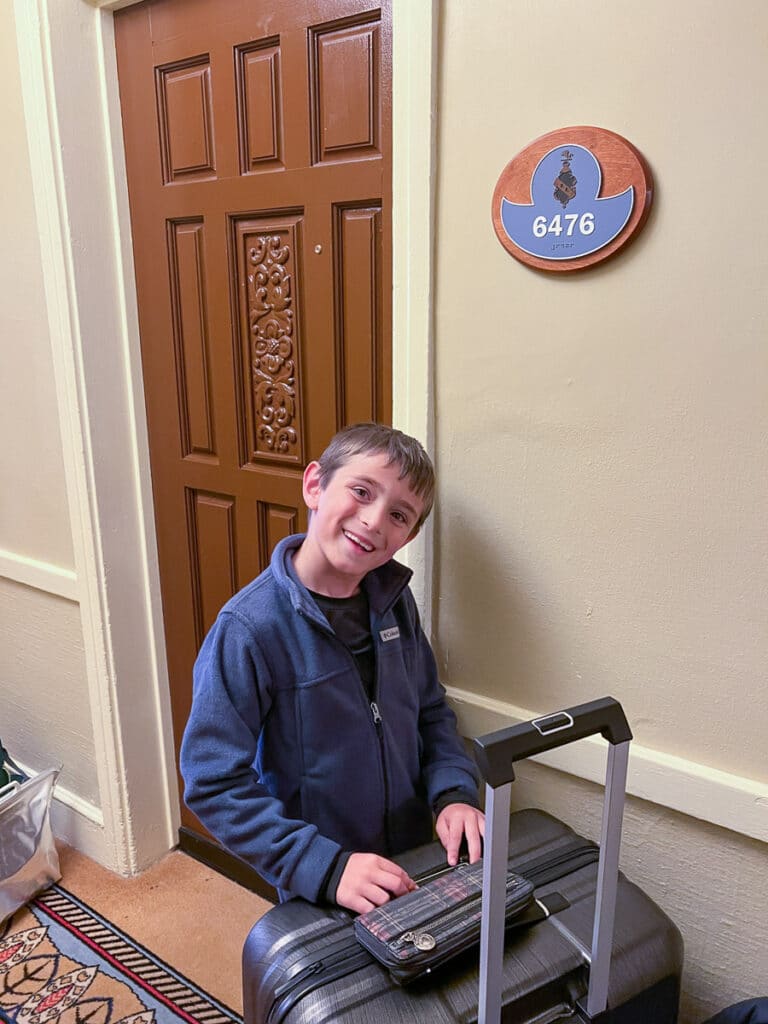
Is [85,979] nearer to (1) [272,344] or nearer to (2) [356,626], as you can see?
(2) [356,626]

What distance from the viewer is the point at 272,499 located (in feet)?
4.97

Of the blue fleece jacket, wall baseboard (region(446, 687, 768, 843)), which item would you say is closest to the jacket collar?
the blue fleece jacket

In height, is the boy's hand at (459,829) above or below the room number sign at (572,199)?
below

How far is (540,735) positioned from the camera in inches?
25.9

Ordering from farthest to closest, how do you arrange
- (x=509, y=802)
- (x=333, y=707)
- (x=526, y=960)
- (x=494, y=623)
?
(x=494, y=623) < (x=333, y=707) < (x=526, y=960) < (x=509, y=802)

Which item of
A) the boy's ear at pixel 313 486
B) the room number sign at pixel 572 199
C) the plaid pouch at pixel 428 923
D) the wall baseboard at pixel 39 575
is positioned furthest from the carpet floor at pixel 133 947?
the room number sign at pixel 572 199

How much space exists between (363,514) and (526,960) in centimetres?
56

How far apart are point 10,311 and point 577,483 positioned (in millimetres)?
1373

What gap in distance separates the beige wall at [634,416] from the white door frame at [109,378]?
0.21 ft

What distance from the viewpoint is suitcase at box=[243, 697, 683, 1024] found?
0.70m

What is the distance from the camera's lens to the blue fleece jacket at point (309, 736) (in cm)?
98

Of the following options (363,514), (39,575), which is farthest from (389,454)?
(39,575)

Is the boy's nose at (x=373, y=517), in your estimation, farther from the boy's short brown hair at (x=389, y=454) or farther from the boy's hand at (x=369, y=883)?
the boy's hand at (x=369, y=883)

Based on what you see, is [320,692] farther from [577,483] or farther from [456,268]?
[456,268]
